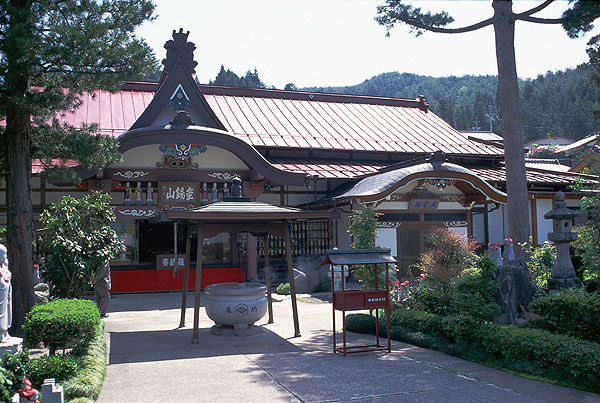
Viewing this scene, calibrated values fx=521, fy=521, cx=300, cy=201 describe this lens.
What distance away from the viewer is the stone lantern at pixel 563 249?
984 centimetres

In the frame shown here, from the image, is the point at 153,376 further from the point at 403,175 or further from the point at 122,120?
the point at 122,120

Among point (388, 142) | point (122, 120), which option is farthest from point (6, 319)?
point (388, 142)

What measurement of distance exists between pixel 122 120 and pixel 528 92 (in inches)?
3473

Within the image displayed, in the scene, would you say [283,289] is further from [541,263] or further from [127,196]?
[541,263]

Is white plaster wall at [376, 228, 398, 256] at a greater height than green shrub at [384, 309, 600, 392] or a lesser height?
greater

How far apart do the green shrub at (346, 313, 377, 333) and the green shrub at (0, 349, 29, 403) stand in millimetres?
6638

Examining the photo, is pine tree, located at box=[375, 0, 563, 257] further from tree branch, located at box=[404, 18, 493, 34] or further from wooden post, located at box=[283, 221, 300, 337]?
wooden post, located at box=[283, 221, 300, 337]

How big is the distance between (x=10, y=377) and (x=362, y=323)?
6958mm

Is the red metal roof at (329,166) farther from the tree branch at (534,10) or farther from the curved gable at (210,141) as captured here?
the tree branch at (534,10)

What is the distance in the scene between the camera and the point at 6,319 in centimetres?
657

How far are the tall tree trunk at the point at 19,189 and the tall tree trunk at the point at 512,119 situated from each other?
1063 cm

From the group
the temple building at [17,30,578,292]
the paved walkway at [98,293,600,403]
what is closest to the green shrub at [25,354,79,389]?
the paved walkway at [98,293,600,403]

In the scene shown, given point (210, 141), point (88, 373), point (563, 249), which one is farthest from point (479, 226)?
point (88, 373)

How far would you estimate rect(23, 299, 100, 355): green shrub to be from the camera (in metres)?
6.80
